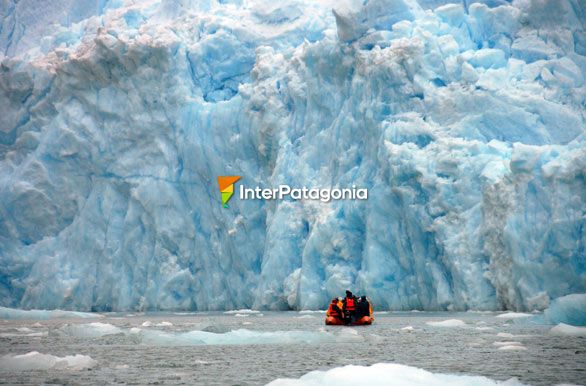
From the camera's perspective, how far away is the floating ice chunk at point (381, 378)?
932 centimetres

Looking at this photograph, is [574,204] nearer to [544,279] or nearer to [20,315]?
[544,279]

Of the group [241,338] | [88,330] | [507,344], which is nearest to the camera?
[507,344]

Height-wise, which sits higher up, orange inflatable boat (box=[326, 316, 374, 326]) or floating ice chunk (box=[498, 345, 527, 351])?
orange inflatable boat (box=[326, 316, 374, 326])

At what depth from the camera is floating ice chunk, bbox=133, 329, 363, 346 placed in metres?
17.1

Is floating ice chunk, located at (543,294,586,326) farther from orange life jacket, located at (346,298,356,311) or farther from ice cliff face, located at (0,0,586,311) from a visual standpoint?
orange life jacket, located at (346,298,356,311)

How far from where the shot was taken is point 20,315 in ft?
94.7

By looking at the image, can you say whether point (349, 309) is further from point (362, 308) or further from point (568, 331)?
point (568, 331)

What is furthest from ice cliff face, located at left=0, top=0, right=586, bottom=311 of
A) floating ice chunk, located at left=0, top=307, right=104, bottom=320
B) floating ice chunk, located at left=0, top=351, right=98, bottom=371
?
floating ice chunk, located at left=0, top=351, right=98, bottom=371

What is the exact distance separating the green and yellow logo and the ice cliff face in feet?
0.98

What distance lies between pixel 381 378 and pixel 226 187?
86.3 feet

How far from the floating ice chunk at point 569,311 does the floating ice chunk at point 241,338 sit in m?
4.15


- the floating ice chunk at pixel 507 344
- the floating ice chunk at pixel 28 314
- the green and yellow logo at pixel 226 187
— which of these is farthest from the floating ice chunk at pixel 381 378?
the green and yellow logo at pixel 226 187

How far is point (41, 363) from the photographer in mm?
12555

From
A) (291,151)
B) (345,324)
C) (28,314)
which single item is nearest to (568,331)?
(345,324)
